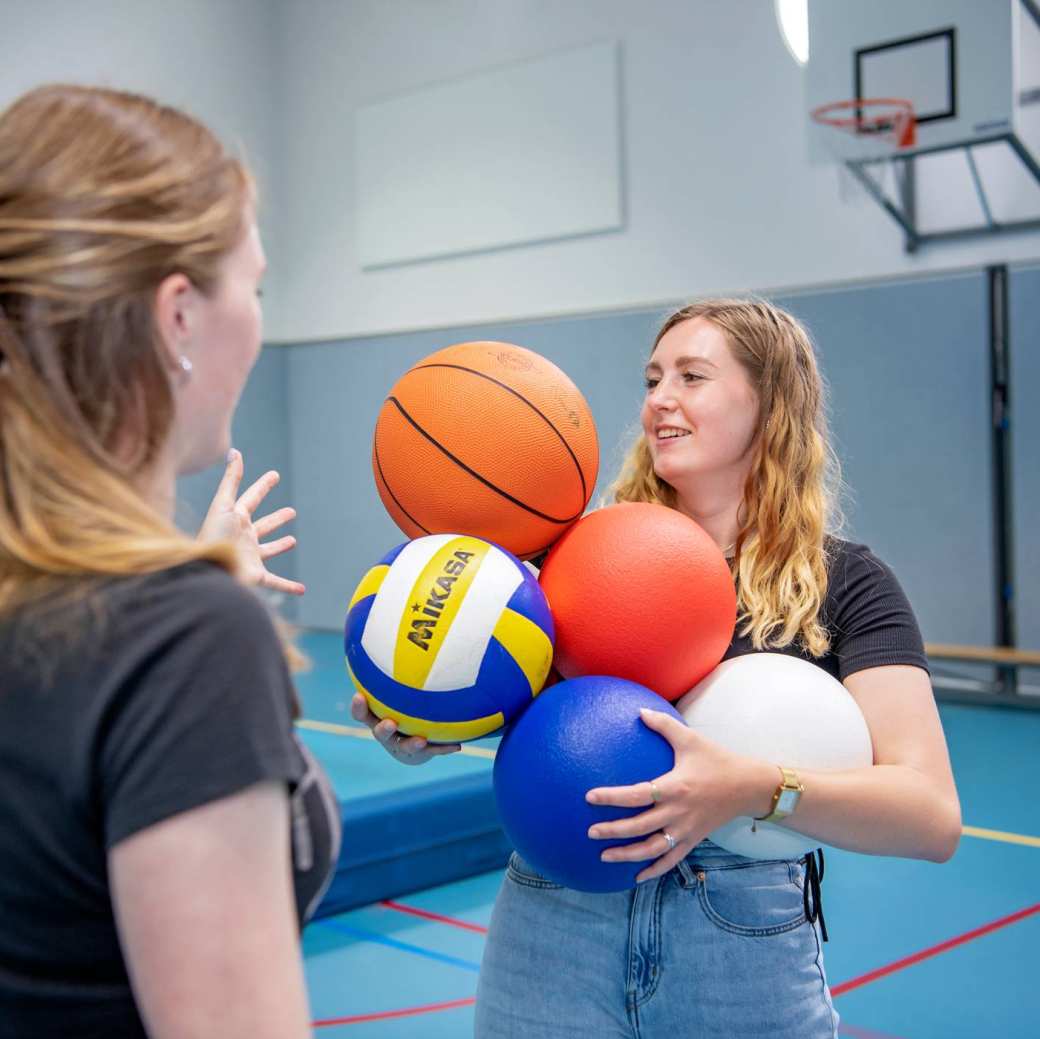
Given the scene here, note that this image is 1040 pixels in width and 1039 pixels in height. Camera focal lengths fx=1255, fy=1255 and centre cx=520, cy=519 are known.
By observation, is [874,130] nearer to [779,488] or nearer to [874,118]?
[874,118]

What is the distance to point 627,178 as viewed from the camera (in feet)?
25.5

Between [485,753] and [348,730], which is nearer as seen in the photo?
[485,753]

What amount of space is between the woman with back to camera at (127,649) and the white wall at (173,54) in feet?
23.2

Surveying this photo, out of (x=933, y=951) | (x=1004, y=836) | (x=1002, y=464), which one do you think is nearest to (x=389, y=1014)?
(x=933, y=951)

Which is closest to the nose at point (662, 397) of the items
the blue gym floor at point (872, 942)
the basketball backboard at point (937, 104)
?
the blue gym floor at point (872, 942)

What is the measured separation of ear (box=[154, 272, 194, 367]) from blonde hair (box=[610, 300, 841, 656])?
1.01 m

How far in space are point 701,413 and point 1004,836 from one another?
2.79 m

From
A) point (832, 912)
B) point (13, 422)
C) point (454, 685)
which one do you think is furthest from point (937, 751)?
point (832, 912)

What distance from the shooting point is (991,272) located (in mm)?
6180

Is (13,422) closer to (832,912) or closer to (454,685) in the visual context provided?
(454,685)

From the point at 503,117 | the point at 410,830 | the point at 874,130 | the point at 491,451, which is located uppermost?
the point at 503,117

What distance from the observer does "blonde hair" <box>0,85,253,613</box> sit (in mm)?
840

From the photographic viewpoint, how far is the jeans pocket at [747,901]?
5.06 feet

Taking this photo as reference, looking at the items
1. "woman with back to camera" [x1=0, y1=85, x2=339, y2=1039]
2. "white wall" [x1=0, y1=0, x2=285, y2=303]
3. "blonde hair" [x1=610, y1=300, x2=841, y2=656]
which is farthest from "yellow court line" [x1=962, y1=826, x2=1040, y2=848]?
"white wall" [x1=0, y1=0, x2=285, y2=303]
